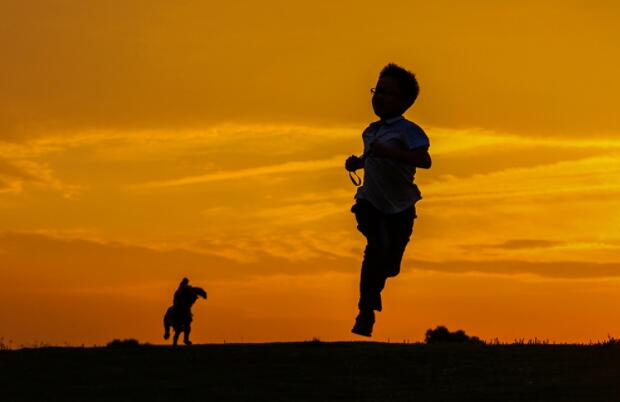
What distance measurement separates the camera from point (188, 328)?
41000mm

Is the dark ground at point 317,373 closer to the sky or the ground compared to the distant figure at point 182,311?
closer to the ground

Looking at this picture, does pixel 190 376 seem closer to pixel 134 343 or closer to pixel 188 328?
pixel 134 343

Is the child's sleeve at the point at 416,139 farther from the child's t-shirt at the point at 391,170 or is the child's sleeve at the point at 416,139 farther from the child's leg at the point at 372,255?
the child's leg at the point at 372,255

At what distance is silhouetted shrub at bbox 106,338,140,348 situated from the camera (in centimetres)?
3303

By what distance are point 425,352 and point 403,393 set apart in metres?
6.84

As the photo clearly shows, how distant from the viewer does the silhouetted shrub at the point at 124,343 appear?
108 ft

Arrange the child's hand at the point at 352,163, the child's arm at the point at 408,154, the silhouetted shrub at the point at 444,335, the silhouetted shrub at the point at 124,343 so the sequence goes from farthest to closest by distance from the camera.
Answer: the silhouetted shrub at the point at 444,335 < the silhouetted shrub at the point at 124,343 < the child's hand at the point at 352,163 < the child's arm at the point at 408,154

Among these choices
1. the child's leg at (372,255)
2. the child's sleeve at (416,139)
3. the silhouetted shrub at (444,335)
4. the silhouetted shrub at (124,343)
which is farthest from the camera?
the silhouetted shrub at (444,335)

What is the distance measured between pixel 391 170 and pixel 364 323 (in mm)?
1544

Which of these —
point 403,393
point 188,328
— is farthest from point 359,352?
point 188,328

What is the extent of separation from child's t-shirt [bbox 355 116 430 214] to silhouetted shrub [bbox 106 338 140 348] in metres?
21.7

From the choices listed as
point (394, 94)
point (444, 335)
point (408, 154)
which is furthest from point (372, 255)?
point (444, 335)

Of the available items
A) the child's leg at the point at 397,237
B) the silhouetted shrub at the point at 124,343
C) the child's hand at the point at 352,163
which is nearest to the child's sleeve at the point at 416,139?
the child's hand at the point at 352,163

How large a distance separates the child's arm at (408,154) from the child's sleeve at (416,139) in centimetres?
4
